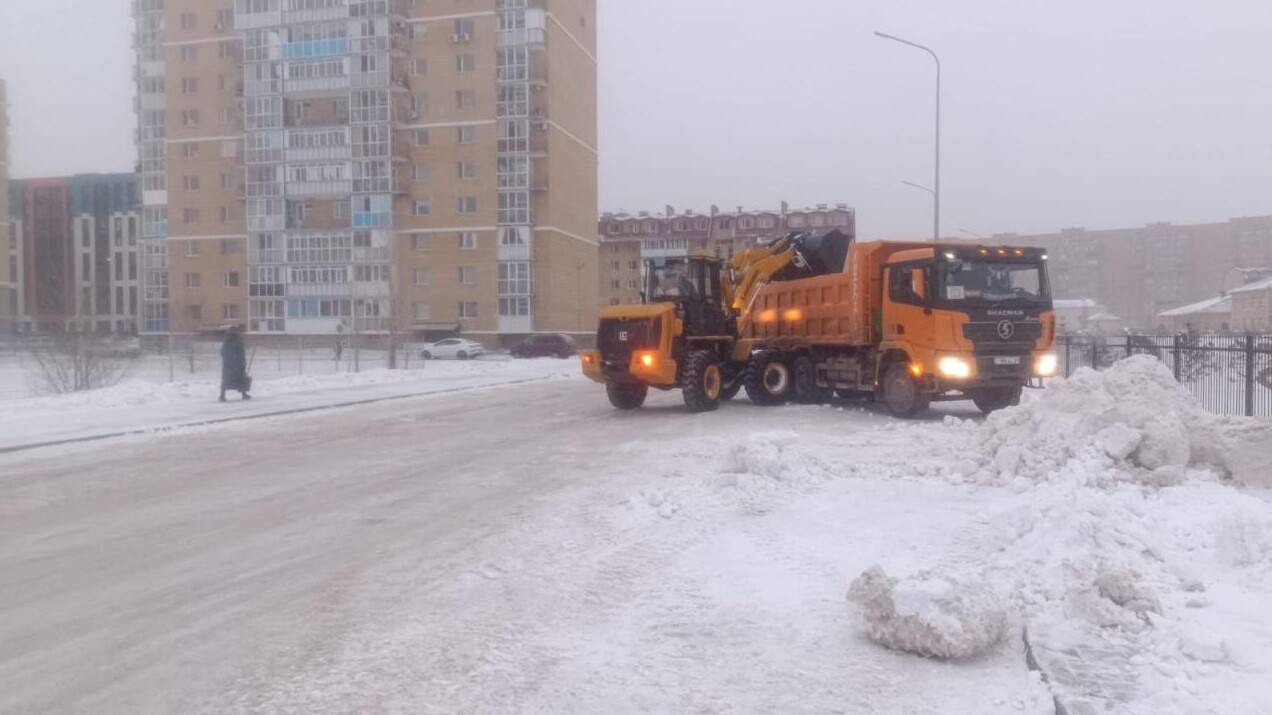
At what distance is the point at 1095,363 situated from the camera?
75.2 feet

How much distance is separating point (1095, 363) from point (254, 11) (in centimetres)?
6964

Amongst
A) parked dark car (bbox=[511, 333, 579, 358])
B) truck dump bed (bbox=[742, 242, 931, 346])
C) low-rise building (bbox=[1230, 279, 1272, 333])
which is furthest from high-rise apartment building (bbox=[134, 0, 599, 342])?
truck dump bed (bbox=[742, 242, 931, 346])

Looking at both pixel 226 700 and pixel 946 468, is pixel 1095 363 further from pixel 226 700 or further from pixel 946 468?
pixel 226 700

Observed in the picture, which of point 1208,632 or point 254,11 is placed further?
point 254,11

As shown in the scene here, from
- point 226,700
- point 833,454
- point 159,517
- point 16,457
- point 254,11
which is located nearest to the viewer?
point 226,700

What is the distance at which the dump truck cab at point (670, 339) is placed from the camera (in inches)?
770

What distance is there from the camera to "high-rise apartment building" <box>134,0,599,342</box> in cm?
7169

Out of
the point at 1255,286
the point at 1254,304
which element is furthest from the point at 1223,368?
the point at 1254,304

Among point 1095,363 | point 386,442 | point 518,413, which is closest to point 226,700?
point 386,442

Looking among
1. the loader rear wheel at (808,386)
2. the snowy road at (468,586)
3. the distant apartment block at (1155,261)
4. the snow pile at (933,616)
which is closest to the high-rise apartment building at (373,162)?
the distant apartment block at (1155,261)

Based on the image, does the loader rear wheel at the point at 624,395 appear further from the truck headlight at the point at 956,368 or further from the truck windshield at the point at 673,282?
the truck headlight at the point at 956,368

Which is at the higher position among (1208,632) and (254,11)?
(254,11)

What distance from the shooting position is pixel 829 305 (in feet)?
64.4

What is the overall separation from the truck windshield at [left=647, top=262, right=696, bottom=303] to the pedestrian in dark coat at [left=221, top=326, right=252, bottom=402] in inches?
387
